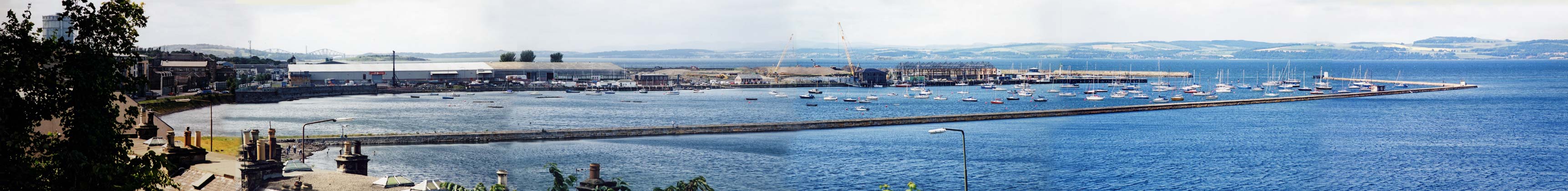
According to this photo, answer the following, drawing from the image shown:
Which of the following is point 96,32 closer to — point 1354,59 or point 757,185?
point 757,185

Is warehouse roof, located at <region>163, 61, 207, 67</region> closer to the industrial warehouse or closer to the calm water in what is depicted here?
the calm water

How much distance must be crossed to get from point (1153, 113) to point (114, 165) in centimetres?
3900

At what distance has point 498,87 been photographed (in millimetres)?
49719

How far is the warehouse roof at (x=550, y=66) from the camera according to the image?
45.6m

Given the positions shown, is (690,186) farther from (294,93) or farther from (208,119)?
(294,93)

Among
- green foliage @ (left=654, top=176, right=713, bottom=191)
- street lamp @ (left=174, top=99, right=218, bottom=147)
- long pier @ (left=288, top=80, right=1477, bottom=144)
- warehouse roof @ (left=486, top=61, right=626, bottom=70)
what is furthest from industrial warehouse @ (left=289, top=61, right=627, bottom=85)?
green foliage @ (left=654, top=176, right=713, bottom=191)

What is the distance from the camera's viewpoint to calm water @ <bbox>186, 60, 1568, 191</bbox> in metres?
18.5

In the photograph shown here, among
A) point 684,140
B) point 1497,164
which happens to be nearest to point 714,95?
point 684,140

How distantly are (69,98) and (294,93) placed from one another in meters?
41.2

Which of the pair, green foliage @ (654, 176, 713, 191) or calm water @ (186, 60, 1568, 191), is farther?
calm water @ (186, 60, 1568, 191)

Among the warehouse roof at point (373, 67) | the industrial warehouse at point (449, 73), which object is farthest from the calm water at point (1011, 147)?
the industrial warehouse at point (449, 73)

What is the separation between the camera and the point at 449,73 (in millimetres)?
51938

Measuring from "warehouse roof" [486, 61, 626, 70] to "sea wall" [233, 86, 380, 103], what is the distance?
5603 millimetres

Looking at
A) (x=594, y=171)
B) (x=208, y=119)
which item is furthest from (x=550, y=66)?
(x=594, y=171)
